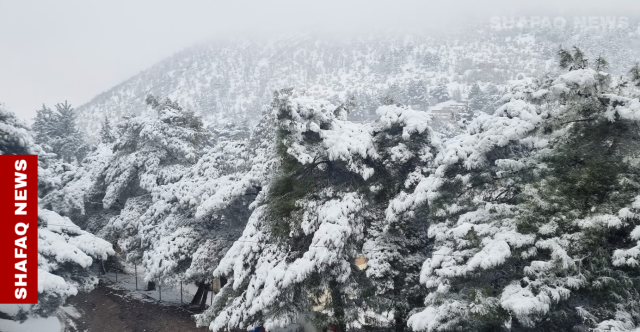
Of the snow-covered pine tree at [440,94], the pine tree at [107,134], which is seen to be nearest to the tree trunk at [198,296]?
the pine tree at [107,134]

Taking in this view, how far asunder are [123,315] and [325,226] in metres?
13.7

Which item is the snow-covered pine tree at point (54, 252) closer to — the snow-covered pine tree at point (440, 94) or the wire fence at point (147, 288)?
the wire fence at point (147, 288)

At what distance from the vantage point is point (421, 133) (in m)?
12.8

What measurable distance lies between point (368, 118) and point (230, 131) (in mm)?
55415

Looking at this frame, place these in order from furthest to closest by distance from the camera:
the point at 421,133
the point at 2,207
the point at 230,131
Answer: the point at 230,131 → the point at 421,133 → the point at 2,207

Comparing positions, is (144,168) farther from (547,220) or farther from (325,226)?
(547,220)

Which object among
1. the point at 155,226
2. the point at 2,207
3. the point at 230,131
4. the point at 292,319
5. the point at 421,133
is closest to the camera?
the point at 2,207

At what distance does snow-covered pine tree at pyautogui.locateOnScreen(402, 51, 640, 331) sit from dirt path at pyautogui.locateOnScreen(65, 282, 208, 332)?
12.8 metres

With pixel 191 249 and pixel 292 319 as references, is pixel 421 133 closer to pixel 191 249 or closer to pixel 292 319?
pixel 292 319

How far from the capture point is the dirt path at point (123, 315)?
1803 centimetres

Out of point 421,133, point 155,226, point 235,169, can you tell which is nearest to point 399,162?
point 421,133

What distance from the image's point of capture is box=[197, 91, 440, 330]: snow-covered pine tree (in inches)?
457

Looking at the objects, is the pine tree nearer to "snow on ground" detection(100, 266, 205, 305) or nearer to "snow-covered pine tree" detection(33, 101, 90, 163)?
"snow-covered pine tree" detection(33, 101, 90, 163)

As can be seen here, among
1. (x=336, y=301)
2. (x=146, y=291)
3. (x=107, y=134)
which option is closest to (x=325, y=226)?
(x=336, y=301)
